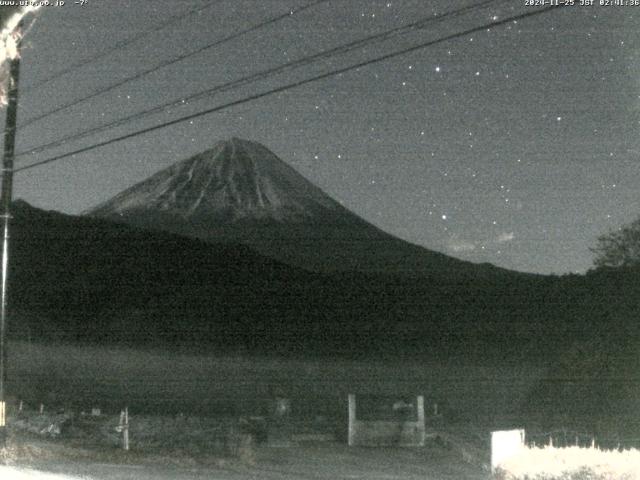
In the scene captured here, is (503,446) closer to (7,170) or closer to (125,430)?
(125,430)

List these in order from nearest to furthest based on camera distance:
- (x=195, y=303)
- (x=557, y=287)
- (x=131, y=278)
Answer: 1. (x=557, y=287)
2. (x=195, y=303)
3. (x=131, y=278)

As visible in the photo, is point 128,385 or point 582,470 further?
point 128,385

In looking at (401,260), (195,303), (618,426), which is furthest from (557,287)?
(401,260)

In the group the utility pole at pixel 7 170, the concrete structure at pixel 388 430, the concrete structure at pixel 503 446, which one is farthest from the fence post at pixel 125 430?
the concrete structure at pixel 503 446

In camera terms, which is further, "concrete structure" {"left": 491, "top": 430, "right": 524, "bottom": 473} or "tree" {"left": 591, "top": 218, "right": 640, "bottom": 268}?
"tree" {"left": 591, "top": 218, "right": 640, "bottom": 268}

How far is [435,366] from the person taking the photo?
60.2 meters

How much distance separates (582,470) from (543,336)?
48428 millimetres

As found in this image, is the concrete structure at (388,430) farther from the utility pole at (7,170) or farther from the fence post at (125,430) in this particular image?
the utility pole at (7,170)

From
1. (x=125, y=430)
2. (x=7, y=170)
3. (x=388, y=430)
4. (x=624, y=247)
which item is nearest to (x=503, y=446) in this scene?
(x=125, y=430)

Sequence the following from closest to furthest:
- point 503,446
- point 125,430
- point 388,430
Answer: point 503,446 < point 125,430 < point 388,430

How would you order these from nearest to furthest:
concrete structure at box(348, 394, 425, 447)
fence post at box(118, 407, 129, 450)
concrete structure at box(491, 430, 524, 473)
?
concrete structure at box(491, 430, 524, 473) < fence post at box(118, 407, 129, 450) < concrete structure at box(348, 394, 425, 447)

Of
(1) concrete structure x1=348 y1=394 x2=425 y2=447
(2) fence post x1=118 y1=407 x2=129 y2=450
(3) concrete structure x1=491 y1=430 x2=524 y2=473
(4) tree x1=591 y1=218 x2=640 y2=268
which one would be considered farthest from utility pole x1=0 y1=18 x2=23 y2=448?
(4) tree x1=591 y1=218 x2=640 y2=268

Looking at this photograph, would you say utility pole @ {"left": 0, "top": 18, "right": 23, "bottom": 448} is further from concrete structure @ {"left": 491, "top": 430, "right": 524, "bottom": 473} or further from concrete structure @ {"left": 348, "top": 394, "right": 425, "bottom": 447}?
concrete structure @ {"left": 491, "top": 430, "right": 524, "bottom": 473}

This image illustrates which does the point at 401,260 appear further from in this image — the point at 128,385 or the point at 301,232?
the point at 128,385
